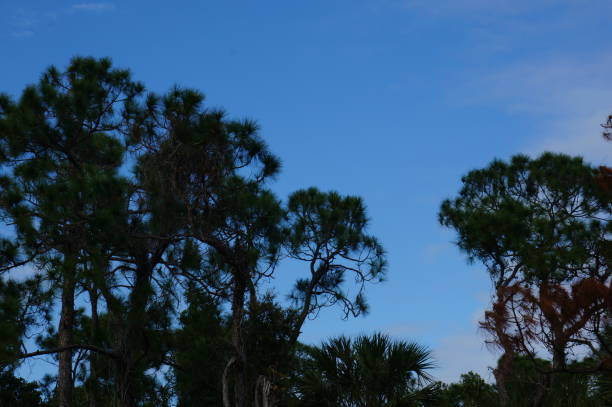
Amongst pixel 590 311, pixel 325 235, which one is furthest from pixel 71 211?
pixel 590 311

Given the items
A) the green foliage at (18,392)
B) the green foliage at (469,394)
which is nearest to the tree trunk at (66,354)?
the green foliage at (18,392)

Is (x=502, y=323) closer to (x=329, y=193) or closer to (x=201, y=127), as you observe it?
(x=201, y=127)

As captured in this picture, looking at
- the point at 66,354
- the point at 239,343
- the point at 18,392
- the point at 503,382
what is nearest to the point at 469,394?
the point at 503,382

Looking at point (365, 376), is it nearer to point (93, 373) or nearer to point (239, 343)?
point (239, 343)

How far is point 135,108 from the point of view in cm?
1551

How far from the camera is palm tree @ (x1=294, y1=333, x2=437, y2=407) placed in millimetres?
12133

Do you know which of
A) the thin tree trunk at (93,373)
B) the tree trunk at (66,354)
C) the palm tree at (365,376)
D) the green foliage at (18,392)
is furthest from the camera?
the green foliage at (18,392)

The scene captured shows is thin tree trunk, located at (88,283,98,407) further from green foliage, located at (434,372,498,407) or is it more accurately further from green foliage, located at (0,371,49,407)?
green foliage, located at (434,372,498,407)

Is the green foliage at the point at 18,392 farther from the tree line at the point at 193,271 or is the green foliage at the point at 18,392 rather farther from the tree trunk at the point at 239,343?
the tree trunk at the point at 239,343

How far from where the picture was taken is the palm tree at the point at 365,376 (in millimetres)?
12133

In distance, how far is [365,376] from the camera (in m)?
12.2

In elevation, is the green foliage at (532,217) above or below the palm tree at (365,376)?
above

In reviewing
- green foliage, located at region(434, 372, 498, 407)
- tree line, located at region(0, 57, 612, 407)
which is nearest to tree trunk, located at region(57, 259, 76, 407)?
tree line, located at region(0, 57, 612, 407)

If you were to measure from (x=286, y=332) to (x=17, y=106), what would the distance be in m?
6.79
